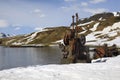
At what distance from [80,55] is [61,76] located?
16.3 meters

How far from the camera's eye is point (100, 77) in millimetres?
16641

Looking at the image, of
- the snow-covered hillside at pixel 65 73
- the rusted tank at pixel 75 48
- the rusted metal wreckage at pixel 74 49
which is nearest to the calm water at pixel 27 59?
the rusted metal wreckage at pixel 74 49

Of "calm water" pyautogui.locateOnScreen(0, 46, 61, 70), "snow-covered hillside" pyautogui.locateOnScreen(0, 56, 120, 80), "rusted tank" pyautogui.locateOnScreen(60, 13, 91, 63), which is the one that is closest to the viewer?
"snow-covered hillside" pyautogui.locateOnScreen(0, 56, 120, 80)

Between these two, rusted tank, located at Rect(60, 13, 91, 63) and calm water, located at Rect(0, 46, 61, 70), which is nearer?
rusted tank, located at Rect(60, 13, 91, 63)

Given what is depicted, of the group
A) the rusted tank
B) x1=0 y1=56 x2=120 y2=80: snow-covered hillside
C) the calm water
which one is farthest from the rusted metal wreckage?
the calm water

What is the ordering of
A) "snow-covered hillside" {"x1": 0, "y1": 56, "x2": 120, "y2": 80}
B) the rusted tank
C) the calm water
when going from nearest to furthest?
"snow-covered hillside" {"x1": 0, "y1": 56, "x2": 120, "y2": 80} → the rusted tank → the calm water

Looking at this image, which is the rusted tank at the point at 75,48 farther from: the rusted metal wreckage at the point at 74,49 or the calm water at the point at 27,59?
the calm water at the point at 27,59

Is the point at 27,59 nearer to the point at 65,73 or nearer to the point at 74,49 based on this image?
the point at 74,49

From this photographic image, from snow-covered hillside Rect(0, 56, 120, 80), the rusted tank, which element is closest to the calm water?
the rusted tank

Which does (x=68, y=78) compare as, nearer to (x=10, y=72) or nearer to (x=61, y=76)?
(x=61, y=76)

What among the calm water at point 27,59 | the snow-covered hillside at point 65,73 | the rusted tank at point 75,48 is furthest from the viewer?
the calm water at point 27,59

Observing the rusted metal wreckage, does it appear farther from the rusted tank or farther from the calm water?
the calm water

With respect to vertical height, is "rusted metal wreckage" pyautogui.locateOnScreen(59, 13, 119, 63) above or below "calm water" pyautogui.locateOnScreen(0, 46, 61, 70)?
above

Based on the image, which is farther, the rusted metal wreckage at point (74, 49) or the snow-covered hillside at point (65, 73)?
the rusted metal wreckage at point (74, 49)
